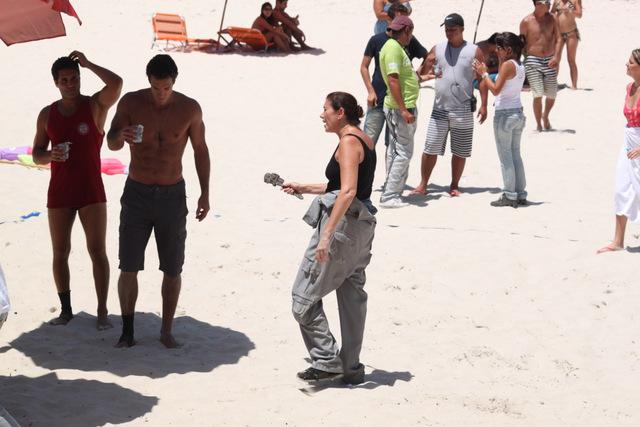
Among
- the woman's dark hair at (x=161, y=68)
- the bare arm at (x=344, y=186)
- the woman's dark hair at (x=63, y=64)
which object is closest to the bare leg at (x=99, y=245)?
the woman's dark hair at (x=63, y=64)

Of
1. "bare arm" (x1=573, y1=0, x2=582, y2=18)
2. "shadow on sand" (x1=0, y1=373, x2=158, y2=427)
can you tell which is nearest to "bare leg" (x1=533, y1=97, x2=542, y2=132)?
"bare arm" (x1=573, y1=0, x2=582, y2=18)

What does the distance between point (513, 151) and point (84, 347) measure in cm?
489

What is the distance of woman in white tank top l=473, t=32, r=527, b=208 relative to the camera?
9453 mm

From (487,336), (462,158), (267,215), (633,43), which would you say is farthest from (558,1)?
(487,336)

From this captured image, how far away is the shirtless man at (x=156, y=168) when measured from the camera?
588 cm

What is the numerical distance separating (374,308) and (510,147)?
127 inches

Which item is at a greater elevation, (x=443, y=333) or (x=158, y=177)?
(x=158, y=177)

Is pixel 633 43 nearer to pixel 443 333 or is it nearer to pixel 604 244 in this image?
pixel 604 244

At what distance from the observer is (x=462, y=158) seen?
1016 cm

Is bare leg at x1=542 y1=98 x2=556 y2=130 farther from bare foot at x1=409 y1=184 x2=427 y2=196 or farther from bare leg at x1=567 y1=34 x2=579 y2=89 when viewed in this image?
bare foot at x1=409 y1=184 x2=427 y2=196

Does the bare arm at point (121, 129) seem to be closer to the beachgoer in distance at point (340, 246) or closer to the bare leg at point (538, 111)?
the beachgoer in distance at point (340, 246)

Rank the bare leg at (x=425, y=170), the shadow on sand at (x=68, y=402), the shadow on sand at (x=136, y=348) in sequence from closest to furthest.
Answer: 1. the shadow on sand at (x=68, y=402)
2. the shadow on sand at (x=136, y=348)
3. the bare leg at (x=425, y=170)

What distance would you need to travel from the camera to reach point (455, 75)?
383 inches

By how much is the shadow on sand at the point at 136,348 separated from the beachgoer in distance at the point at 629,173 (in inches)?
123
